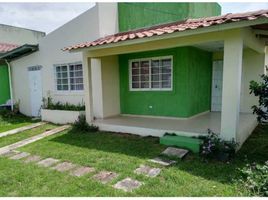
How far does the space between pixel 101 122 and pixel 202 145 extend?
14.7 ft

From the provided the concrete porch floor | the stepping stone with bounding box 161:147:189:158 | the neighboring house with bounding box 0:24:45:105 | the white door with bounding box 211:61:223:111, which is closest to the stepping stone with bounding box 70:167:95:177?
the stepping stone with bounding box 161:147:189:158

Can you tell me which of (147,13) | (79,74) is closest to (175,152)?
(79,74)

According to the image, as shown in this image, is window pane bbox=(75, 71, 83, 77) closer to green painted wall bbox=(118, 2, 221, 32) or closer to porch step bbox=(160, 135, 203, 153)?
green painted wall bbox=(118, 2, 221, 32)

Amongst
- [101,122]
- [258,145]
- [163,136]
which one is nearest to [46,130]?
[101,122]

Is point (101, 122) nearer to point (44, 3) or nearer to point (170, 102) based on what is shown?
point (170, 102)

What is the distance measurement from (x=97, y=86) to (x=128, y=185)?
6.11 metres

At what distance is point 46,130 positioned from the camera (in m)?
9.13

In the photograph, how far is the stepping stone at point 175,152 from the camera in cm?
544

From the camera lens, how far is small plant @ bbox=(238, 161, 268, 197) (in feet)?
11.9

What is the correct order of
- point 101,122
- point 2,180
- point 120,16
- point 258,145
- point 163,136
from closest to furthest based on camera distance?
point 2,180
point 258,145
point 163,136
point 101,122
point 120,16

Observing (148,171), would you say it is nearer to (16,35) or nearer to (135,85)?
(135,85)

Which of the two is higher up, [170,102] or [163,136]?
[170,102]

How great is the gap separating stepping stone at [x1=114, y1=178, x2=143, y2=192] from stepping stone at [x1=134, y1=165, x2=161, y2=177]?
381 millimetres

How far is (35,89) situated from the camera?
12609mm
